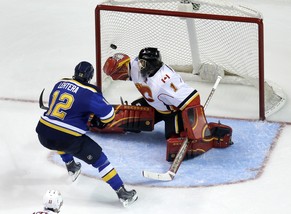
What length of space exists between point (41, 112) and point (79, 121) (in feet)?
4.17

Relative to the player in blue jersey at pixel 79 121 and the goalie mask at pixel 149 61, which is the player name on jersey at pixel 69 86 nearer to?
the player in blue jersey at pixel 79 121

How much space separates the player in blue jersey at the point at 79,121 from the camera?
5.38 metres

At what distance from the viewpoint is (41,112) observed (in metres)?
6.64

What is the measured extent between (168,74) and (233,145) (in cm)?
63

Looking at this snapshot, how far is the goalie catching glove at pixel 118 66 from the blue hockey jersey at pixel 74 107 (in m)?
0.82

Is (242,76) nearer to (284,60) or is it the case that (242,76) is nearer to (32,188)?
(284,60)

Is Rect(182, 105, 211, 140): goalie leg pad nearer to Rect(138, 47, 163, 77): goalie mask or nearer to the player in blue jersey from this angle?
Rect(138, 47, 163, 77): goalie mask

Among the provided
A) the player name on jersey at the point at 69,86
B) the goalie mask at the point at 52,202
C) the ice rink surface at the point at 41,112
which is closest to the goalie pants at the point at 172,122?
the ice rink surface at the point at 41,112

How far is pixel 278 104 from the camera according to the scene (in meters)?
6.70

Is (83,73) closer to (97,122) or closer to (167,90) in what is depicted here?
(97,122)

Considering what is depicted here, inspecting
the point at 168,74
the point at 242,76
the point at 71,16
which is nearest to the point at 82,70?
the point at 168,74

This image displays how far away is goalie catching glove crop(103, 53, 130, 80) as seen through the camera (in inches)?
245

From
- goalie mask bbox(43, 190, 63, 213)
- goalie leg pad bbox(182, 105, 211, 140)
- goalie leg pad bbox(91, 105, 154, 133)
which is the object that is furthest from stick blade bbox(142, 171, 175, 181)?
goalie mask bbox(43, 190, 63, 213)

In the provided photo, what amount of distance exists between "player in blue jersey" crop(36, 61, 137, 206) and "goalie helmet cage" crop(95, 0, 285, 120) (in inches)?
42.1
